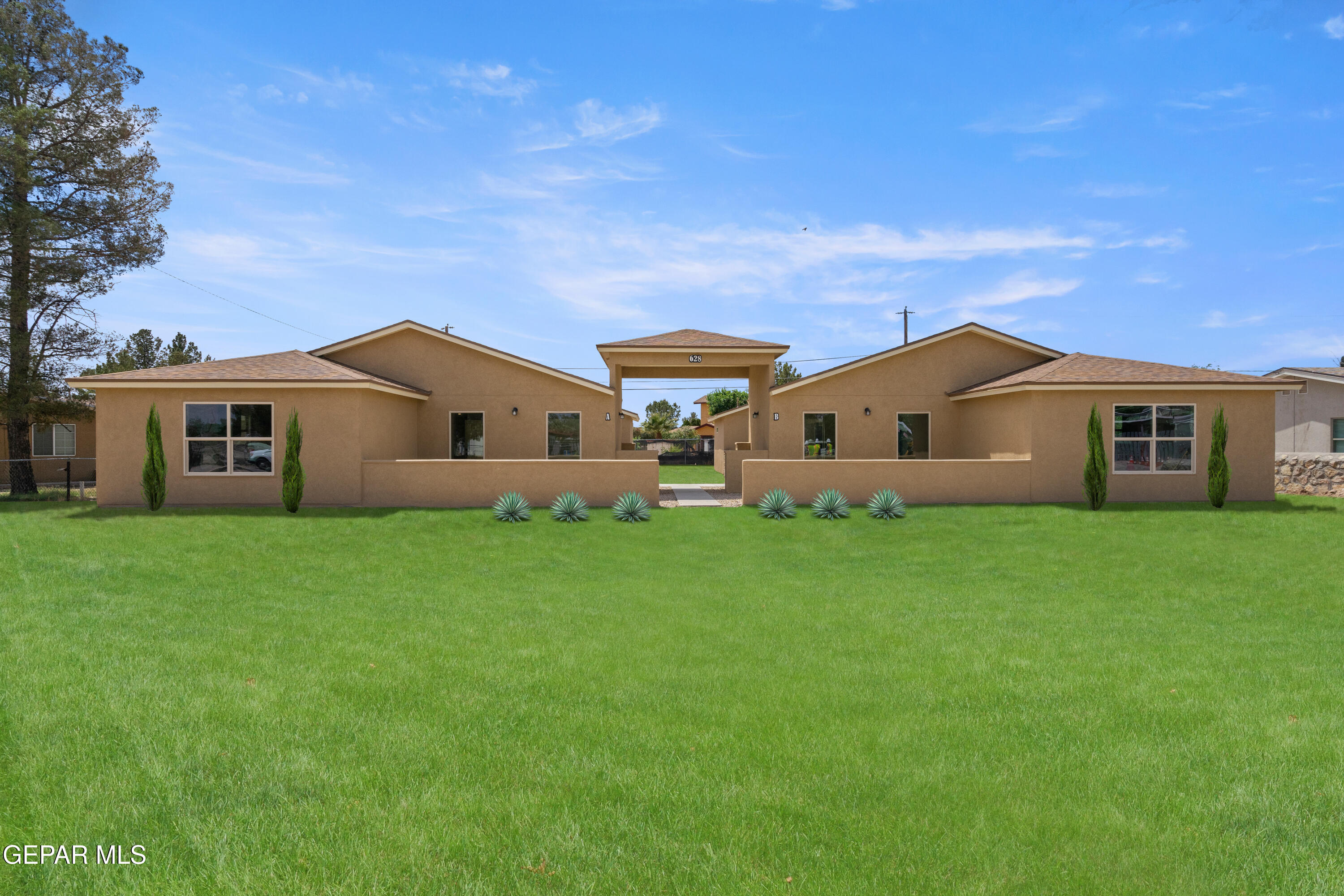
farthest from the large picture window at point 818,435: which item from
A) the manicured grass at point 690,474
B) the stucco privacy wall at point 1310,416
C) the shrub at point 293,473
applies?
the stucco privacy wall at point 1310,416

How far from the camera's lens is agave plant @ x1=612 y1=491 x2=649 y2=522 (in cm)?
1697

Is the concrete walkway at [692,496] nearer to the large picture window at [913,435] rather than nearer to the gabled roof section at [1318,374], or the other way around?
the large picture window at [913,435]

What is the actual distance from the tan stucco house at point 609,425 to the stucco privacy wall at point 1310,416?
29.0ft

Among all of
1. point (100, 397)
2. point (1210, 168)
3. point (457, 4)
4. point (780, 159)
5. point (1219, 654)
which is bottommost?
point (1219, 654)

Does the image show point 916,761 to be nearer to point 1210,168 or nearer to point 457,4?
point 457,4

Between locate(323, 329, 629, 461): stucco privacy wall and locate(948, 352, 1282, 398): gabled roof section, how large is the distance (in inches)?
442

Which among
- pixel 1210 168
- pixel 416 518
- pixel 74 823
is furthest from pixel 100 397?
pixel 1210 168

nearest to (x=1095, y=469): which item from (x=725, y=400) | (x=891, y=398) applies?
(x=891, y=398)

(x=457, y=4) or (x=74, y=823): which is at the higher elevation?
(x=457, y=4)

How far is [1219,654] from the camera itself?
7109 mm

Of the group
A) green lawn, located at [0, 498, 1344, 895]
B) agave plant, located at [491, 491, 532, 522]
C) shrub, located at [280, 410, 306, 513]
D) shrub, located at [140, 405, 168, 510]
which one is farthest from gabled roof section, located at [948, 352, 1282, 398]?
shrub, located at [140, 405, 168, 510]

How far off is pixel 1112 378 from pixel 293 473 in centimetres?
2029

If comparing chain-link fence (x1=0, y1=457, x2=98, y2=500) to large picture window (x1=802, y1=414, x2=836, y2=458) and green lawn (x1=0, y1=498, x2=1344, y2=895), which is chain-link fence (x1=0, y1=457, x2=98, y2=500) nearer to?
green lawn (x1=0, y1=498, x2=1344, y2=895)

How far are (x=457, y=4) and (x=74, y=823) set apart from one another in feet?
53.7
